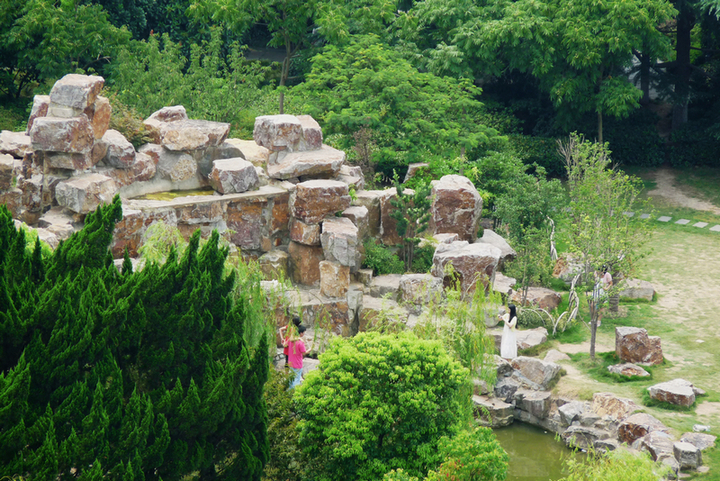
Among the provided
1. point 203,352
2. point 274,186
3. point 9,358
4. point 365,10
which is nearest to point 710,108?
point 365,10

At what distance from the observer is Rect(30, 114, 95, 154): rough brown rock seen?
1800cm

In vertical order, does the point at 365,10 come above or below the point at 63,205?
above

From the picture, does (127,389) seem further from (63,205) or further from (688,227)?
(688,227)

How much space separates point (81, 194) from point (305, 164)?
5.66m

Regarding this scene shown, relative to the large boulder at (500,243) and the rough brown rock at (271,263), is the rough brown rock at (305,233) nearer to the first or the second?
the rough brown rock at (271,263)

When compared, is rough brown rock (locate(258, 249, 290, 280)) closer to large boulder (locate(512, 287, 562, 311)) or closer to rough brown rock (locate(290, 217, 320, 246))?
rough brown rock (locate(290, 217, 320, 246))

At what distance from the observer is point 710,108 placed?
1373 inches

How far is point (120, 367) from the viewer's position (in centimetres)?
1074

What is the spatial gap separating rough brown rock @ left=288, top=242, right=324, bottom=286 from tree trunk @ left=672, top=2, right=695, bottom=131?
20.0 m

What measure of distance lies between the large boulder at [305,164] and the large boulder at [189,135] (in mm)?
1588

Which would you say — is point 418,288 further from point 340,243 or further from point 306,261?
point 306,261

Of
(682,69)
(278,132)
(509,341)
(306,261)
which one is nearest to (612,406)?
(509,341)

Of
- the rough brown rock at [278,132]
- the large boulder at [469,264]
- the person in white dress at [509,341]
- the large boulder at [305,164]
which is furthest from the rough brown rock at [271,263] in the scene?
the person in white dress at [509,341]

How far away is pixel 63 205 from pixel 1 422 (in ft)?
33.9
